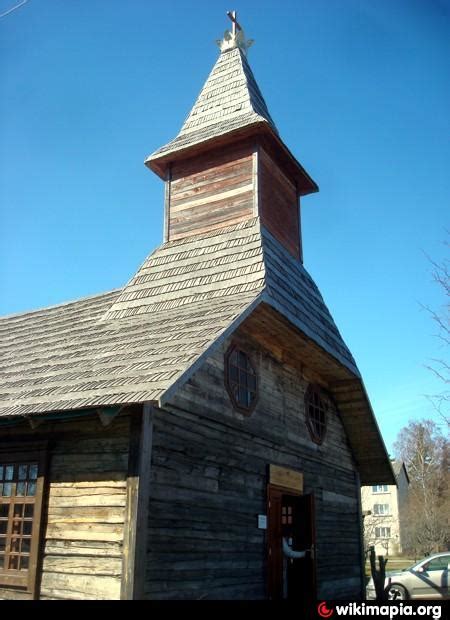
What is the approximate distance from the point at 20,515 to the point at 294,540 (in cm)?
537

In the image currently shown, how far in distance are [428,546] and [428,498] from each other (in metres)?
6.08

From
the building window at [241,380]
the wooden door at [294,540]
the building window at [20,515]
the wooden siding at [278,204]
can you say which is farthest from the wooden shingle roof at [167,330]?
the wooden door at [294,540]

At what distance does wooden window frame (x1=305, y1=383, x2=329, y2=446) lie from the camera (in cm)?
1173

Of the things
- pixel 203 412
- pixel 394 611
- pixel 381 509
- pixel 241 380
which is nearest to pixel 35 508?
pixel 203 412

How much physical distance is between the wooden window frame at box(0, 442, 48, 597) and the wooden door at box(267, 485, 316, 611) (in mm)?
3792

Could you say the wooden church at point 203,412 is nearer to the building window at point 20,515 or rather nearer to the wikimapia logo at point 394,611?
the building window at point 20,515

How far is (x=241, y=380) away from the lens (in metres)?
9.48

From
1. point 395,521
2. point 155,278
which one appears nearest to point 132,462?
point 155,278

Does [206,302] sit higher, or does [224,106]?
[224,106]

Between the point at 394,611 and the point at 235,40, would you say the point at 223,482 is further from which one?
the point at 235,40

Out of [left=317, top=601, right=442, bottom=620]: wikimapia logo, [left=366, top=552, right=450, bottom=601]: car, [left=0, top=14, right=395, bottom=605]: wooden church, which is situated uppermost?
[left=0, top=14, right=395, bottom=605]: wooden church

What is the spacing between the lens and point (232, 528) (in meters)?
8.45

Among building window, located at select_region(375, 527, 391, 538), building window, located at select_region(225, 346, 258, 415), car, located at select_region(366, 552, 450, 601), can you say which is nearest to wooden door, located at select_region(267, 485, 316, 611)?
building window, located at select_region(225, 346, 258, 415)

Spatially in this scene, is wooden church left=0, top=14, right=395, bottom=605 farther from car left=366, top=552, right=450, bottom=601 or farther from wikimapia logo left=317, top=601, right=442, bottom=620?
car left=366, top=552, right=450, bottom=601
